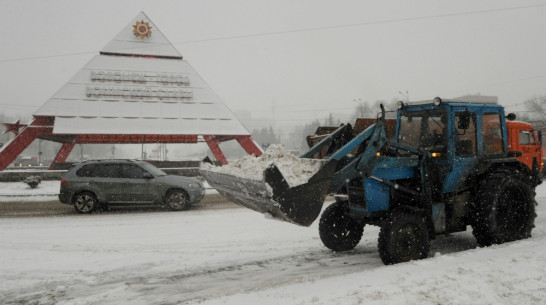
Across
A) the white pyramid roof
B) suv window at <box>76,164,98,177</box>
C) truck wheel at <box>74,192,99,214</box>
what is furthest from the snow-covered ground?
the white pyramid roof

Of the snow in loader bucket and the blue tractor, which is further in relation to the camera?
the blue tractor

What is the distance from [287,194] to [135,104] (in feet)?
79.7

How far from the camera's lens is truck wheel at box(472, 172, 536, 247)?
6.15 m

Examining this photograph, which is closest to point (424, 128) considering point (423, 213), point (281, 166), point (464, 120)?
point (464, 120)

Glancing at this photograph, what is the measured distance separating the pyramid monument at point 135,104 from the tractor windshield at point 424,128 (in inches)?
806

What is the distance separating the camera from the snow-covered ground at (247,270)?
440 cm

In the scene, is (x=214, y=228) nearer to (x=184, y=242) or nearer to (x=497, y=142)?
(x=184, y=242)

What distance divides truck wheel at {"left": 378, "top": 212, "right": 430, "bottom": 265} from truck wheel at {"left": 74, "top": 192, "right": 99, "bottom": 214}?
10.2 metres

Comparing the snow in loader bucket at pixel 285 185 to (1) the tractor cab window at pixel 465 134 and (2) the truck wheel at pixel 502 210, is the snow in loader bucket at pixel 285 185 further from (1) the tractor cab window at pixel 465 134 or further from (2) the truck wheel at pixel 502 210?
(2) the truck wheel at pixel 502 210

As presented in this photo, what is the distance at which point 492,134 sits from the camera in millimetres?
6688

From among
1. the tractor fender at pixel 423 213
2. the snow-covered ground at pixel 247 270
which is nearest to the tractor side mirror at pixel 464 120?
the tractor fender at pixel 423 213

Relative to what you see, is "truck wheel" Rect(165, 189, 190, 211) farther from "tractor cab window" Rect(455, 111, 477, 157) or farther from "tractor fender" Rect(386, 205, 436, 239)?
"tractor cab window" Rect(455, 111, 477, 157)

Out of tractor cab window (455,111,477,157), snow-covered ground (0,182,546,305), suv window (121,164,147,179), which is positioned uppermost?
tractor cab window (455,111,477,157)

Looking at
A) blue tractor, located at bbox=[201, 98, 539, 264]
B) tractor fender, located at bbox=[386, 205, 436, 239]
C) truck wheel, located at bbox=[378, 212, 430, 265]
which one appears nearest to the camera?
blue tractor, located at bbox=[201, 98, 539, 264]
